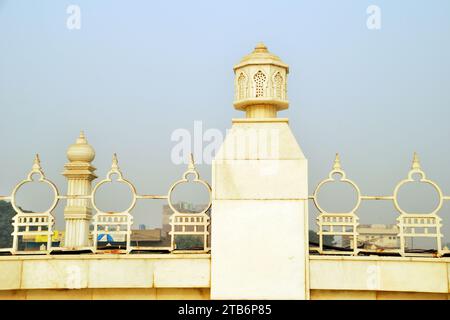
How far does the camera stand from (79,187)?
1123 centimetres

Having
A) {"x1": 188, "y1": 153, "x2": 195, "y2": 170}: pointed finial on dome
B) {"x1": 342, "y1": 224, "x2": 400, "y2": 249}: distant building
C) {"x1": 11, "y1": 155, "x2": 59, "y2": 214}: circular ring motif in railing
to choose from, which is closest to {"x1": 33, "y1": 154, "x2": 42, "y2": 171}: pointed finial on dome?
{"x1": 11, "y1": 155, "x2": 59, "y2": 214}: circular ring motif in railing

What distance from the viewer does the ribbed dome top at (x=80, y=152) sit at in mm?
11922

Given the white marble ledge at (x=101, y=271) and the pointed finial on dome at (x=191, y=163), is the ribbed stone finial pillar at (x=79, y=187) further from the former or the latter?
the pointed finial on dome at (x=191, y=163)

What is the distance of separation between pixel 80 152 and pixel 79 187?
1151mm

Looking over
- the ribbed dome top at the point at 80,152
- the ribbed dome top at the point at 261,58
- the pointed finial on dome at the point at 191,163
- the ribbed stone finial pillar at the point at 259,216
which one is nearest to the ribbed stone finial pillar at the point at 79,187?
the ribbed dome top at the point at 80,152

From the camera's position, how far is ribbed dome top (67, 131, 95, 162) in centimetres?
1192

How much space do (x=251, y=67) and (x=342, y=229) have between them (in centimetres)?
321

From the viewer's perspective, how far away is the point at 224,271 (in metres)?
8.05

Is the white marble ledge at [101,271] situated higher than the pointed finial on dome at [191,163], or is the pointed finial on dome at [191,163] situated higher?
the pointed finial on dome at [191,163]

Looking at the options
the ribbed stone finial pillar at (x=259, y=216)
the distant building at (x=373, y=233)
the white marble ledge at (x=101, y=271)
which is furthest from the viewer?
the distant building at (x=373, y=233)

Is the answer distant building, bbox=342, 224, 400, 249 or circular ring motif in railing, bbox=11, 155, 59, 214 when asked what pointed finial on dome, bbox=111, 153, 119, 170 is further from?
distant building, bbox=342, 224, 400, 249

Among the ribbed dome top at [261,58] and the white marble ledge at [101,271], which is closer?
the white marble ledge at [101,271]

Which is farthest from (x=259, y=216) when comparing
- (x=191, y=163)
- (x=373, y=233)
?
(x=373, y=233)
